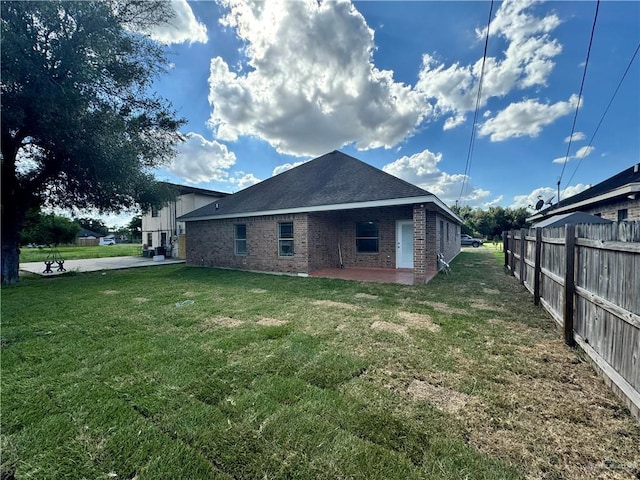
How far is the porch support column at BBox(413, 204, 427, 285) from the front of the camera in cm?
820

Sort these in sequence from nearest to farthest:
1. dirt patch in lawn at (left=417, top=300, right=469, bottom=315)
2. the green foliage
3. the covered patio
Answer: dirt patch in lawn at (left=417, top=300, right=469, bottom=315)
the covered patio
the green foliage

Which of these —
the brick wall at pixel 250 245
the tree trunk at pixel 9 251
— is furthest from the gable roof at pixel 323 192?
the tree trunk at pixel 9 251

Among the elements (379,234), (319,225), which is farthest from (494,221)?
(319,225)

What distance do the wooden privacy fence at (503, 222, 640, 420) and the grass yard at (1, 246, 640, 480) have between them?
0.83ft

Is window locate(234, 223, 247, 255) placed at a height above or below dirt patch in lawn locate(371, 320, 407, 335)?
above

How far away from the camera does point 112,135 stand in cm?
916

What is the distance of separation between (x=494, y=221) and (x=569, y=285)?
4217 cm

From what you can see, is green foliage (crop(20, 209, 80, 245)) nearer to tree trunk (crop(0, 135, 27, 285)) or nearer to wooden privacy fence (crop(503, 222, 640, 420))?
tree trunk (crop(0, 135, 27, 285))

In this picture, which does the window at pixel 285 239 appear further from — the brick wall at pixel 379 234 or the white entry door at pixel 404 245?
the white entry door at pixel 404 245

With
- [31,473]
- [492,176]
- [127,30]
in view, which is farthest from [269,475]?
[492,176]

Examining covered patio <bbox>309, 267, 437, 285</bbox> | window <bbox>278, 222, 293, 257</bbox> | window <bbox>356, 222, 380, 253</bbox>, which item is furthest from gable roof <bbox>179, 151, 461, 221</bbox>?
covered patio <bbox>309, 267, 437, 285</bbox>

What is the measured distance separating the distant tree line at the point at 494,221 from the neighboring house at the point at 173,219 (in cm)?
3130

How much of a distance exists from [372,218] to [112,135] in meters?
10.1

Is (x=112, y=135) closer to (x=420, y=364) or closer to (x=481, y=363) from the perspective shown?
(x=420, y=364)
